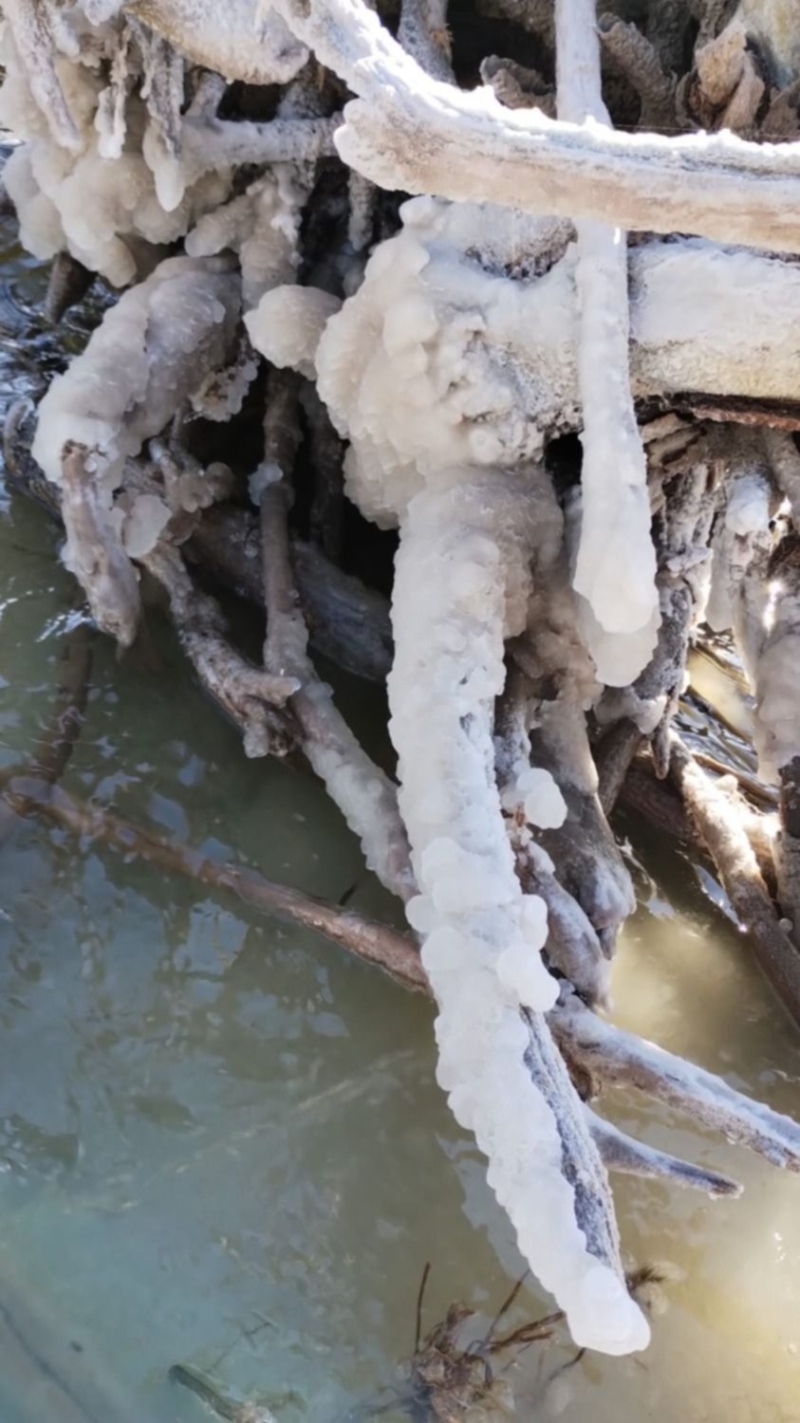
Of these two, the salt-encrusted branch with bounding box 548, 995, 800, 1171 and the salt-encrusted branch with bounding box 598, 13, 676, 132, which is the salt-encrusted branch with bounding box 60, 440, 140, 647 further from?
the salt-encrusted branch with bounding box 598, 13, 676, 132

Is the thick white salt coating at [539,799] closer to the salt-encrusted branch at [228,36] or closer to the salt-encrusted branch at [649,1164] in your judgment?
the salt-encrusted branch at [649,1164]

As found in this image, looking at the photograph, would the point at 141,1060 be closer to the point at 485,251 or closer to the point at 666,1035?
the point at 666,1035

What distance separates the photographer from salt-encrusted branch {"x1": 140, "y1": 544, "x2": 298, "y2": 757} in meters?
1.87

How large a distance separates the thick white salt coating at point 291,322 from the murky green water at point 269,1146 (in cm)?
66

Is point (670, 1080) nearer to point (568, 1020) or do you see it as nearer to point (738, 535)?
point (568, 1020)

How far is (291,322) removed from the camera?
6.33ft

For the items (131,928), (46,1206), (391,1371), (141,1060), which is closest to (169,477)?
(131,928)

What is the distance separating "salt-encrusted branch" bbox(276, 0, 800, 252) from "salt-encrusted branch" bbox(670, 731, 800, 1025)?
116 cm

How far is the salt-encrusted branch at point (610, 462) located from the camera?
1.43 metres

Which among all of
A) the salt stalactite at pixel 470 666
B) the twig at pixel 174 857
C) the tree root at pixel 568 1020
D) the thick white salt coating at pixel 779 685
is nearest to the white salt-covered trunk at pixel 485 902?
the salt stalactite at pixel 470 666

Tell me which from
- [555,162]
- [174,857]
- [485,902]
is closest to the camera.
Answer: [555,162]

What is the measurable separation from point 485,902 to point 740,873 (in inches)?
29.7

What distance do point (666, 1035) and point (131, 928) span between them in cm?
81

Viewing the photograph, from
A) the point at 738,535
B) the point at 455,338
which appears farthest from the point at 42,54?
the point at 738,535
